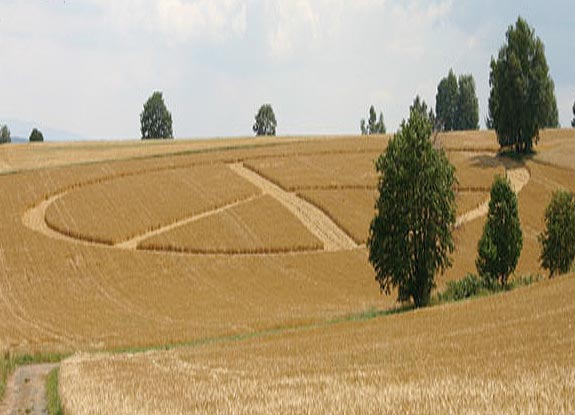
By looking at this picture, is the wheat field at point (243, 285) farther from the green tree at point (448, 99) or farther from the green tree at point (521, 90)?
the green tree at point (448, 99)

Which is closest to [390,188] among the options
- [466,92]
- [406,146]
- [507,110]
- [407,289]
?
[406,146]

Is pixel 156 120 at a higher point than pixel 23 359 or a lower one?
higher

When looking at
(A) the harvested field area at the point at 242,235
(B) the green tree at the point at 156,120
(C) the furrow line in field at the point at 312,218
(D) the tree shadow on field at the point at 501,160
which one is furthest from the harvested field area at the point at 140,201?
(B) the green tree at the point at 156,120

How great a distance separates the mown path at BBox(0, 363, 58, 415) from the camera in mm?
23344

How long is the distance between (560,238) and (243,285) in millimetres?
21989

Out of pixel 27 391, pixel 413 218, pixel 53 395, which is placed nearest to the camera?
pixel 53 395

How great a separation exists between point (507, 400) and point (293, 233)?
170 feet

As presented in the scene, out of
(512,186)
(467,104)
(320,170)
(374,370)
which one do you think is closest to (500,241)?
(512,186)

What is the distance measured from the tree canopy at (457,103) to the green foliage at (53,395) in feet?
514

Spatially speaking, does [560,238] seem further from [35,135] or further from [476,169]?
[35,135]

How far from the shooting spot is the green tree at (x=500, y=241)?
180 ft

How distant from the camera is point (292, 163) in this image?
91.8 m

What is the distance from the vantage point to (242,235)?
66312mm

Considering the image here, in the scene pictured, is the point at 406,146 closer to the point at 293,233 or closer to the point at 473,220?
the point at 293,233
